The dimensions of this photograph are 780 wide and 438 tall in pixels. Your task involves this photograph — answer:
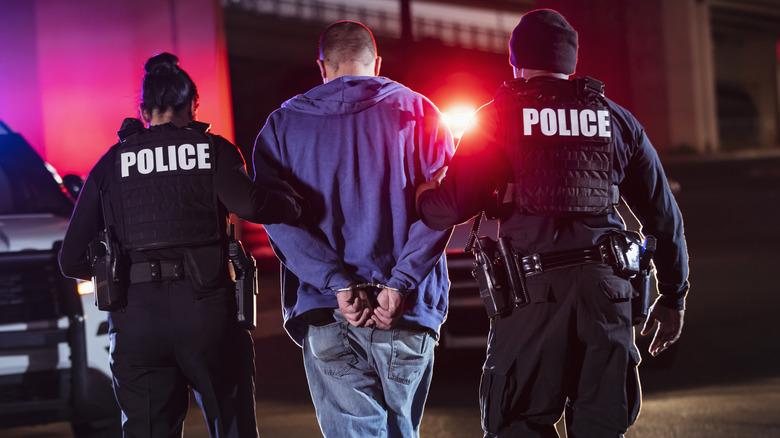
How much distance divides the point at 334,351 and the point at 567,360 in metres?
0.79

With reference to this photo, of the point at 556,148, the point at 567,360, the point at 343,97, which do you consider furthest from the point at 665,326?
the point at 343,97

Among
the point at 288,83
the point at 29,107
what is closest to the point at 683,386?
the point at 29,107

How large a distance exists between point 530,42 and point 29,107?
9.15 meters

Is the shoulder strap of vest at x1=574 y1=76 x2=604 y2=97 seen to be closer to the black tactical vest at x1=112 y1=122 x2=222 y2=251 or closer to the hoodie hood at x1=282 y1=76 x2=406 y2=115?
the hoodie hood at x1=282 y1=76 x2=406 y2=115

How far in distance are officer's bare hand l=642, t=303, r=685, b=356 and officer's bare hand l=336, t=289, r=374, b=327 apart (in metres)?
1.10

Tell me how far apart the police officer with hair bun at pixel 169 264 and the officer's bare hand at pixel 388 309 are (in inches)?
26.0

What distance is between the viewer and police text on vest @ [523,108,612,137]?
2.96 metres

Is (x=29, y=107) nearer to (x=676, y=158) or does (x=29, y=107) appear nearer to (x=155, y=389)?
(x=155, y=389)

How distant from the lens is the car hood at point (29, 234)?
4.36m

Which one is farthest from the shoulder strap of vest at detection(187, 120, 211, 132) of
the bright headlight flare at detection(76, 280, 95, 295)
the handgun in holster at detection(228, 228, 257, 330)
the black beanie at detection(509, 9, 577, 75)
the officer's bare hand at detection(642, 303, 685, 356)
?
the officer's bare hand at detection(642, 303, 685, 356)

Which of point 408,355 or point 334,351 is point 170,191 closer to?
point 334,351

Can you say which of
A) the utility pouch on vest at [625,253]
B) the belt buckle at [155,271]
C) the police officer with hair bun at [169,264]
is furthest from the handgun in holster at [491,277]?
the belt buckle at [155,271]

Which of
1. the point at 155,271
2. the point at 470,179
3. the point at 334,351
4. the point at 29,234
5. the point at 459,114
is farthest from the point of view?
the point at 459,114

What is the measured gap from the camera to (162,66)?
3.29m
